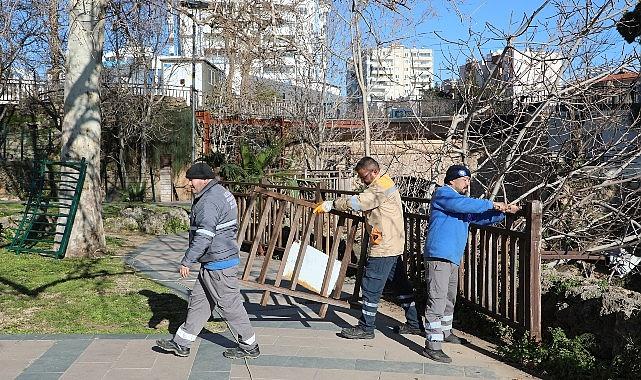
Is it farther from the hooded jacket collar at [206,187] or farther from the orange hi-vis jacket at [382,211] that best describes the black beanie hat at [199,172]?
the orange hi-vis jacket at [382,211]

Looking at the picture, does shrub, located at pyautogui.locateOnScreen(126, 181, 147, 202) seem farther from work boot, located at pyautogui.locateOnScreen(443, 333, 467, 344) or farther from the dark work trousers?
work boot, located at pyautogui.locateOnScreen(443, 333, 467, 344)

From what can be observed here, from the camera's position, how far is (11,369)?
202 inches

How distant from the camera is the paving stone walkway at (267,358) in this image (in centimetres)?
511

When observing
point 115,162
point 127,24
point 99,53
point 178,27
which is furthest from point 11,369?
point 115,162

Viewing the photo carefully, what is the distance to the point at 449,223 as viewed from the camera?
5.57 meters

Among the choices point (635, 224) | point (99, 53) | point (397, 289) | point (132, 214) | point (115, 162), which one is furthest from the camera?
point (115, 162)

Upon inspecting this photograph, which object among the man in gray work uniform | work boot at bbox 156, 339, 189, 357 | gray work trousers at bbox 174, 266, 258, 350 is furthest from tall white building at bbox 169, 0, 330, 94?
work boot at bbox 156, 339, 189, 357

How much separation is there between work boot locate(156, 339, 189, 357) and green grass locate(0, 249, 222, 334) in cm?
73

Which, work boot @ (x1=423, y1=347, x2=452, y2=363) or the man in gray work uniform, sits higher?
the man in gray work uniform

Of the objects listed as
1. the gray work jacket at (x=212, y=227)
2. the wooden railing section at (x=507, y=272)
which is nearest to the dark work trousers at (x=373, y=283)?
the wooden railing section at (x=507, y=272)

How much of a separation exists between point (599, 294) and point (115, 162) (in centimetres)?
2195

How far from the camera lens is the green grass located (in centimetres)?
645

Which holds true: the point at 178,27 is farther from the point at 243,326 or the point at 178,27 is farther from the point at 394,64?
the point at 243,326

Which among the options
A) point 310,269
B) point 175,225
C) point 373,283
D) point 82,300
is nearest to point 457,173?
point 373,283
